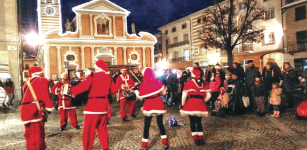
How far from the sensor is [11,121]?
10.7 metres

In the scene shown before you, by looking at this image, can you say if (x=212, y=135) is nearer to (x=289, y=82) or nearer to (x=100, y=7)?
(x=289, y=82)

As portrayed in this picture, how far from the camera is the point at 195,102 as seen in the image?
19.7 feet

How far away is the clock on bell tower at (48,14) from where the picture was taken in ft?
120

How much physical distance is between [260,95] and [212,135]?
3.76m

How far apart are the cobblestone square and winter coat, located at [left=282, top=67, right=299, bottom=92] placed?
4.44ft

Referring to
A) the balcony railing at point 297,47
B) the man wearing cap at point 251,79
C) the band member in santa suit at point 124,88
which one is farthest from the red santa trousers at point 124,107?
the balcony railing at point 297,47

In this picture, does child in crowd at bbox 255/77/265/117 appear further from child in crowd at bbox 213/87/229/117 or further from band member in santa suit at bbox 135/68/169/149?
band member in santa suit at bbox 135/68/169/149

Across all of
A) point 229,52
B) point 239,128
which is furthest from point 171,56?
point 239,128

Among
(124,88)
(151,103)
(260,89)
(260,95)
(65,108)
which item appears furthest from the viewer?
(124,88)

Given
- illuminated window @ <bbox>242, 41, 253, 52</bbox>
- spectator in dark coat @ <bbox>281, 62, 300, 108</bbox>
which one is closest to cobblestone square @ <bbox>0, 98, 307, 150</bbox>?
spectator in dark coat @ <bbox>281, 62, 300, 108</bbox>

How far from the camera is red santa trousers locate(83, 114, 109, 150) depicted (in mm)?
5043

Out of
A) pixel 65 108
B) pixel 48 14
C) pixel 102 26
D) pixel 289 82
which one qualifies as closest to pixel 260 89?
pixel 289 82

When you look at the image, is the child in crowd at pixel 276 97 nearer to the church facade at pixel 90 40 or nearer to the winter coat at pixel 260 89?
the winter coat at pixel 260 89

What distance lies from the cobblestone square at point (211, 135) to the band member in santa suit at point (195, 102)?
1.10ft
